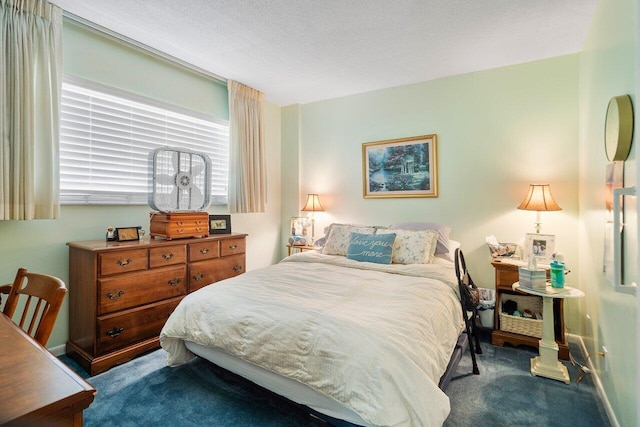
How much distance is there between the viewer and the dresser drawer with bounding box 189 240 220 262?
8.80 ft

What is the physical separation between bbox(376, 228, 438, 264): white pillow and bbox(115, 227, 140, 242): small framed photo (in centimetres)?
217

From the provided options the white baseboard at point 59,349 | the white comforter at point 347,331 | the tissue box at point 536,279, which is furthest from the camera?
the white baseboard at point 59,349

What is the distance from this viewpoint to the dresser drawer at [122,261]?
6.93 feet

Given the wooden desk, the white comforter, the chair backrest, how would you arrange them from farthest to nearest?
the white comforter
the chair backrest
the wooden desk

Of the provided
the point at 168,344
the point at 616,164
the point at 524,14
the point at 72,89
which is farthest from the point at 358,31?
the point at 168,344

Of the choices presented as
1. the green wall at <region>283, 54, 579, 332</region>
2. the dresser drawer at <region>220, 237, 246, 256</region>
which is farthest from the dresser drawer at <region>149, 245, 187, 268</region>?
the green wall at <region>283, 54, 579, 332</region>

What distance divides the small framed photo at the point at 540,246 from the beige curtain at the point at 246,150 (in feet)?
9.14

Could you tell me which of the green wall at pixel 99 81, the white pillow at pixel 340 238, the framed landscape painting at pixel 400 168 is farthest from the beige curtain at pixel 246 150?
the framed landscape painting at pixel 400 168

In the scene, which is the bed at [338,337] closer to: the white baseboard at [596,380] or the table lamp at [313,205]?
the white baseboard at [596,380]

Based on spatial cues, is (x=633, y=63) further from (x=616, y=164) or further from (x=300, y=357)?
(x=300, y=357)

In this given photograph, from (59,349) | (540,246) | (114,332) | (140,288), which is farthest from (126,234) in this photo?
(540,246)

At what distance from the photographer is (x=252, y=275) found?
2.32 metres

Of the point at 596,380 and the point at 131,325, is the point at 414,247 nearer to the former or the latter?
the point at 596,380

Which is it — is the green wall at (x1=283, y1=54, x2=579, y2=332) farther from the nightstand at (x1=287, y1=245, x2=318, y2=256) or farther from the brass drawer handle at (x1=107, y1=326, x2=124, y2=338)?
the brass drawer handle at (x1=107, y1=326, x2=124, y2=338)
